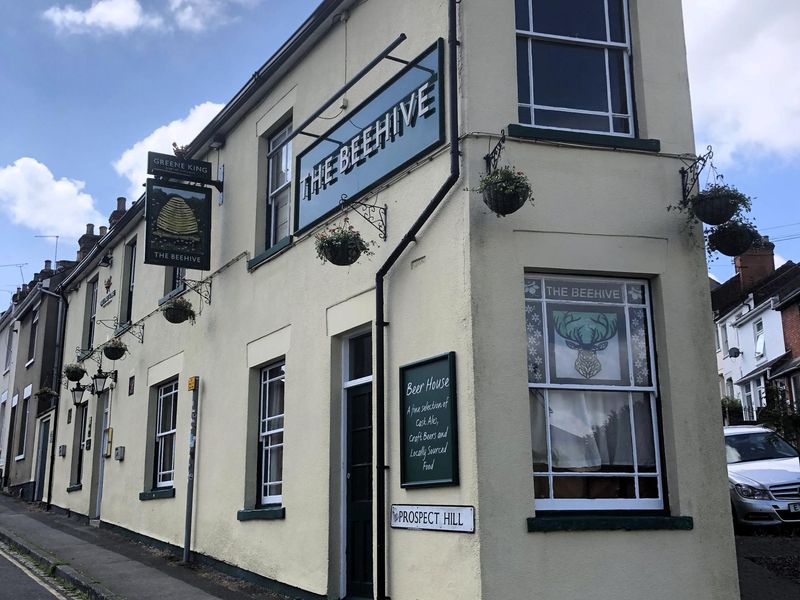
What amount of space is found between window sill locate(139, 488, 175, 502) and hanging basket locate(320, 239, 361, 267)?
20.5 feet

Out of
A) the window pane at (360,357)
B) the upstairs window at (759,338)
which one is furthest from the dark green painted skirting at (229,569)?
the upstairs window at (759,338)

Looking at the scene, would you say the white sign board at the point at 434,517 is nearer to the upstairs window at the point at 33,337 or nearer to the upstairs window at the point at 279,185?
the upstairs window at the point at 279,185

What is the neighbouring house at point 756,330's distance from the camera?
31141mm

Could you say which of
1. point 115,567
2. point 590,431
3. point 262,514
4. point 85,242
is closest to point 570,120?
point 590,431

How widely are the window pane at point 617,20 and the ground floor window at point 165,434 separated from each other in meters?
8.83

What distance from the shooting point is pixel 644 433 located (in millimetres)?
7055

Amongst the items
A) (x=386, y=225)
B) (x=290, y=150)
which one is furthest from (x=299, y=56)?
(x=386, y=225)

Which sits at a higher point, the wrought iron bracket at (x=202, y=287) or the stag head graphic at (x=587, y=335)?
the wrought iron bracket at (x=202, y=287)

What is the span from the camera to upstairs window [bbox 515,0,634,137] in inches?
299

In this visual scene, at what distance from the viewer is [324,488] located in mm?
8531

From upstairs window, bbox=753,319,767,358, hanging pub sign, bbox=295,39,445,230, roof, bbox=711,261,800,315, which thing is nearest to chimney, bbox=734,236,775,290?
roof, bbox=711,261,800,315

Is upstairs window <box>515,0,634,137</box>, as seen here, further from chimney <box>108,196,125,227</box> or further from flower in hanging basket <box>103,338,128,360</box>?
chimney <box>108,196,125,227</box>

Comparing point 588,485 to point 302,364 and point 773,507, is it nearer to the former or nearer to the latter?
point 302,364

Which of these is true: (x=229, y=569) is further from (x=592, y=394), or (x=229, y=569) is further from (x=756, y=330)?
(x=756, y=330)
